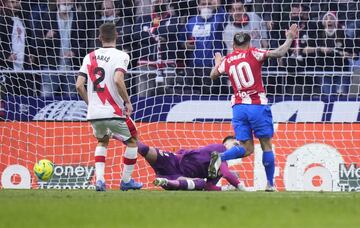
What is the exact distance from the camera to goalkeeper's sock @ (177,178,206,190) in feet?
40.3

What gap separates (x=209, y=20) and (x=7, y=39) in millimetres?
3373

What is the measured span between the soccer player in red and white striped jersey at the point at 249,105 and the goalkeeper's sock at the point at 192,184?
0.45 meters

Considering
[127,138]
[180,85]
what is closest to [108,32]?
[127,138]

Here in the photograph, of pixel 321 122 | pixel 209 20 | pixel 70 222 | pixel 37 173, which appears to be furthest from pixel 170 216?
pixel 209 20

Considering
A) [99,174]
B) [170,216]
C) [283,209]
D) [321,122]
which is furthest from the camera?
[321,122]

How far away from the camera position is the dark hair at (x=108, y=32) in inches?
462

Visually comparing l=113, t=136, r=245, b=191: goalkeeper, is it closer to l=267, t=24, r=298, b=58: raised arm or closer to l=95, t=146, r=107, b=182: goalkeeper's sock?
l=95, t=146, r=107, b=182: goalkeeper's sock

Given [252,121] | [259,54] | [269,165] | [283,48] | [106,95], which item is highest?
[283,48]

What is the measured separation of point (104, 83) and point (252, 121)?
1.93 meters

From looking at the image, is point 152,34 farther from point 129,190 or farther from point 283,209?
point 283,209

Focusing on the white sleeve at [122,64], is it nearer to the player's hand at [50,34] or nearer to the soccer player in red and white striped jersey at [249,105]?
the soccer player in red and white striped jersey at [249,105]

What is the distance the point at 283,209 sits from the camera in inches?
323

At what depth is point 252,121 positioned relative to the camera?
12273 millimetres

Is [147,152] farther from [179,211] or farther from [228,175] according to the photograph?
[179,211]
